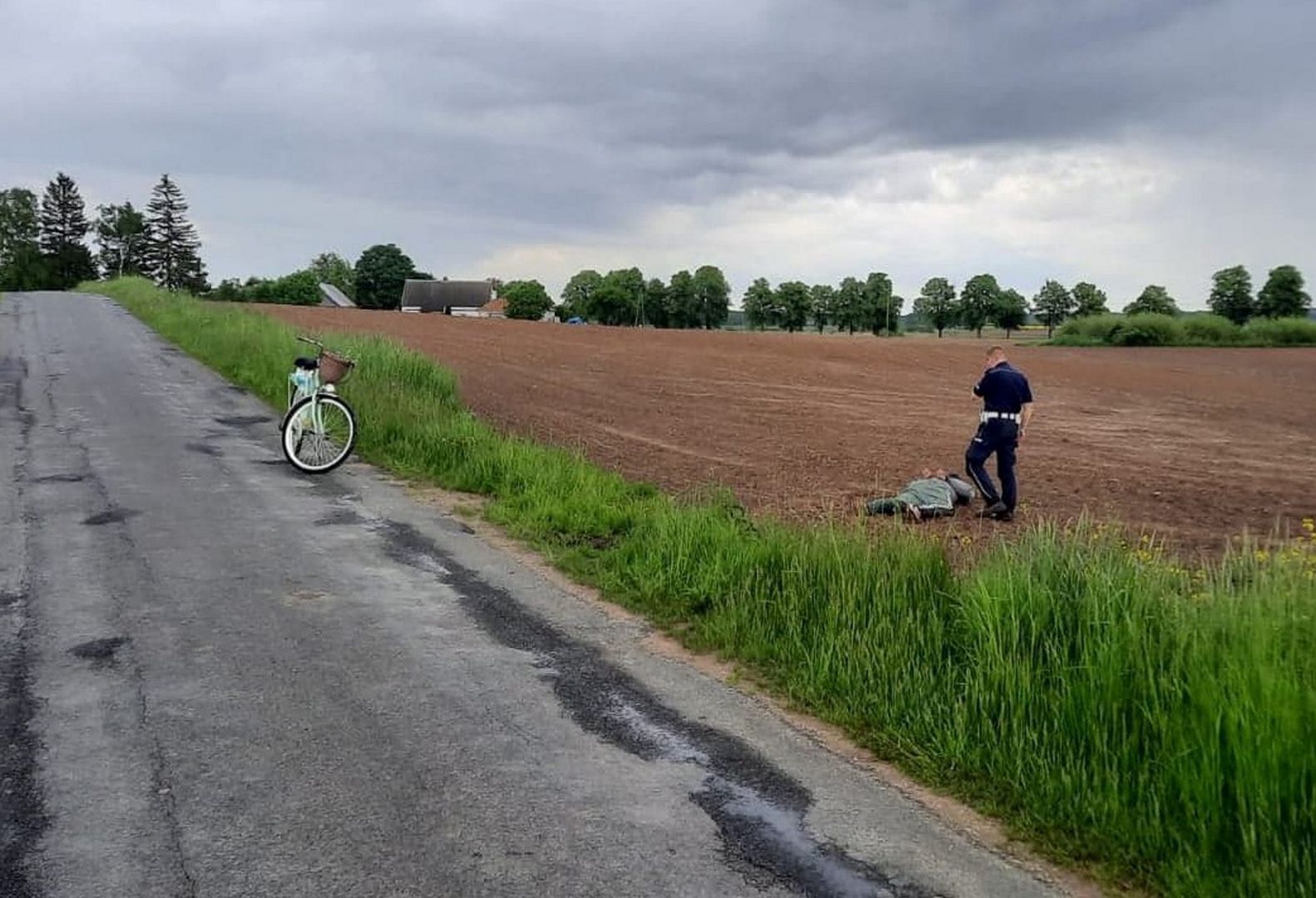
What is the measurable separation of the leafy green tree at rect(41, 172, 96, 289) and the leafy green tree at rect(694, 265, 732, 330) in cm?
7146

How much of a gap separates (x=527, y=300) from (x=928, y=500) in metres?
125

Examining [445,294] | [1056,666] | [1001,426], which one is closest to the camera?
[1056,666]

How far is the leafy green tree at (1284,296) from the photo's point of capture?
94875 mm

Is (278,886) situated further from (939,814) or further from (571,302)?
(571,302)

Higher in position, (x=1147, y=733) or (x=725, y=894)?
(x=1147, y=733)

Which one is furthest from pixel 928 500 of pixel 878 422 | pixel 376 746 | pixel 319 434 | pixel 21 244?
pixel 21 244

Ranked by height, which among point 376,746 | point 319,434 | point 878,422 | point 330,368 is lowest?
point 878,422

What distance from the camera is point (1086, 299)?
369ft

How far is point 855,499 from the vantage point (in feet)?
41.5

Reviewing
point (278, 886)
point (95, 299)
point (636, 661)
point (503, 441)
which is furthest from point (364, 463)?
point (95, 299)

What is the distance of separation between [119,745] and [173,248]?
461ft

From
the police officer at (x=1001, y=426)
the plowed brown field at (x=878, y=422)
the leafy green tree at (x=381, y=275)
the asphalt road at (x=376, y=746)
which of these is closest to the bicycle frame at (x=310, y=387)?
the asphalt road at (x=376, y=746)

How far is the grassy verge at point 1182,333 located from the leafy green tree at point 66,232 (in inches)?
4221

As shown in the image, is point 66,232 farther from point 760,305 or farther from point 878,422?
point 878,422
